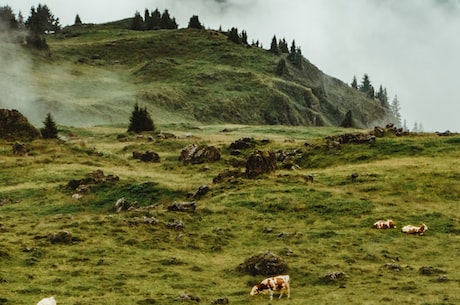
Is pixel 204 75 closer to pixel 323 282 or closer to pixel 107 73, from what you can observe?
pixel 107 73

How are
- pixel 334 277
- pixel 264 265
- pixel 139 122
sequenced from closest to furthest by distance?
1. pixel 334 277
2. pixel 264 265
3. pixel 139 122

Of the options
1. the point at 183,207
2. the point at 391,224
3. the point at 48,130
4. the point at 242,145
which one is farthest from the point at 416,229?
the point at 48,130

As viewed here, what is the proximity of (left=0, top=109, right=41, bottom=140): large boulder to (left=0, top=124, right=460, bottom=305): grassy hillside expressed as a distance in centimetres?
859

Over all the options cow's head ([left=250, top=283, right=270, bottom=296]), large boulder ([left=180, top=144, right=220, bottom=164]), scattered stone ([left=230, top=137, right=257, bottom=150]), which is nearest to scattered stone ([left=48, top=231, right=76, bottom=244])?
cow's head ([left=250, top=283, right=270, bottom=296])

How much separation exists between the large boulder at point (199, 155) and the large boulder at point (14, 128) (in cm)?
2180

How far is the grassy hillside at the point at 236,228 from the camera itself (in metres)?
22.9

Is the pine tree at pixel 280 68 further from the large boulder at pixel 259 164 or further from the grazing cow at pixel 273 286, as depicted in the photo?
the grazing cow at pixel 273 286

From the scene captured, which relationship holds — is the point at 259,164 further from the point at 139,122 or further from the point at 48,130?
the point at 139,122

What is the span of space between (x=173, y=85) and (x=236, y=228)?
119 m

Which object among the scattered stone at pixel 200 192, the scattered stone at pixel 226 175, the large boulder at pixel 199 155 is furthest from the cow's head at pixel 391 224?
the large boulder at pixel 199 155

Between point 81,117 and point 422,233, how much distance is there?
298ft

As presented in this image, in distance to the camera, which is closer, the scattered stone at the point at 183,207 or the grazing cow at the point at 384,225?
the grazing cow at the point at 384,225

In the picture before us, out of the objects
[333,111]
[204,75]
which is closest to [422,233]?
A: [204,75]

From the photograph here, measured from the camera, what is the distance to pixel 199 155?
5681 cm
